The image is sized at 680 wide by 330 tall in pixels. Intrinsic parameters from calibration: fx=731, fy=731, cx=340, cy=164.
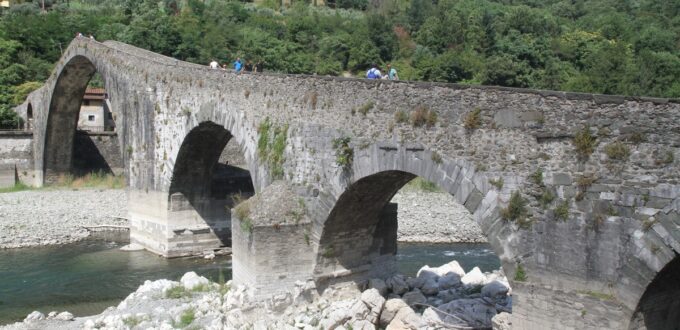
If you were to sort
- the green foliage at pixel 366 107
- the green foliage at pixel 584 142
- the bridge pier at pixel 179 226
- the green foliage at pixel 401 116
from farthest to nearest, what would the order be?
the bridge pier at pixel 179 226 < the green foliage at pixel 366 107 < the green foliage at pixel 401 116 < the green foliage at pixel 584 142

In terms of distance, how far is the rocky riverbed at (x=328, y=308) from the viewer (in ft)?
44.8

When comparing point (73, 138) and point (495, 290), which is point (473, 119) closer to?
point (495, 290)

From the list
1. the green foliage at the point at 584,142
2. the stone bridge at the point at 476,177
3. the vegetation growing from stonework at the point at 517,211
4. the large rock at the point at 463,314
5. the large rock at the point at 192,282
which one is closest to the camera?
the stone bridge at the point at 476,177

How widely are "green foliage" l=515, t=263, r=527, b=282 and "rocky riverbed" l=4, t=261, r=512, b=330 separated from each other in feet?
10.3

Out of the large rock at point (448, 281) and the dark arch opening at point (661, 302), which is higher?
the dark arch opening at point (661, 302)

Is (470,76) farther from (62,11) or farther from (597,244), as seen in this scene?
(597,244)

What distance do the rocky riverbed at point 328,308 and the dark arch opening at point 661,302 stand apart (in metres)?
4.18

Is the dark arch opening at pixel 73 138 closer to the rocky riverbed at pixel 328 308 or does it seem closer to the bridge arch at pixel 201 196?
the bridge arch at pixel 201 196

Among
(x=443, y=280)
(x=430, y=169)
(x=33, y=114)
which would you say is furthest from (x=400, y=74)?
(x=430, y=169)

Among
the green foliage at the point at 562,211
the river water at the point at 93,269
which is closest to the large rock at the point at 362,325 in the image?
the green foliage at the point at 562,211

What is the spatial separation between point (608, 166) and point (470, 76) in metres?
49.2

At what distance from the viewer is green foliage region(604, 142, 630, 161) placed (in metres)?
8.55

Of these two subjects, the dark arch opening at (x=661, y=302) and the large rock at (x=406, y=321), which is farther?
the large rock at (x=406, y=321)

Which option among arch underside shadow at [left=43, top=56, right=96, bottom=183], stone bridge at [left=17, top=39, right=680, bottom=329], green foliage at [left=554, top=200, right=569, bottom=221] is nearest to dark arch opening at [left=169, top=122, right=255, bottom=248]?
stone bridge at [left=17, top=39, right=680, bottom=329]
